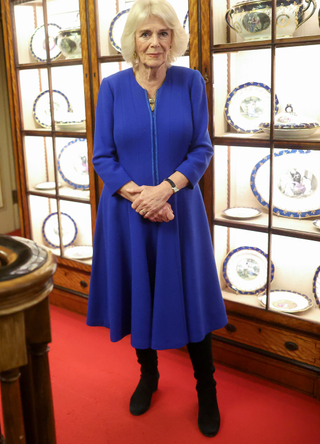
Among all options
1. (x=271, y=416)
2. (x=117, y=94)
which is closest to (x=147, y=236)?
(x=117, y=94)

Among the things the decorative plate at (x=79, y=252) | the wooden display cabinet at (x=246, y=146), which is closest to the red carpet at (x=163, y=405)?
the wooden display cabinet at (x=246, y=146)

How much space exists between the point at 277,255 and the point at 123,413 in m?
0.99

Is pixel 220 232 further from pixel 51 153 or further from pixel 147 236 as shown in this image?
pixel 51 153

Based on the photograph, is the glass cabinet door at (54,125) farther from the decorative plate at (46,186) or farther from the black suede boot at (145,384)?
the black suede boot at (145,384)

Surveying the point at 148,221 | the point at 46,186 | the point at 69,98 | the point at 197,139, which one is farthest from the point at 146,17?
the point at 46,186

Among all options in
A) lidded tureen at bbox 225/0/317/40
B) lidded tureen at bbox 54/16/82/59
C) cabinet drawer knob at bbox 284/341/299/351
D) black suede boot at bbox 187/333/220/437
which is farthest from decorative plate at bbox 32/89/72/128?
cabinet drawer knob at bbox 284/341/299/351

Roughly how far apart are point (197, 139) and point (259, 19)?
630mm

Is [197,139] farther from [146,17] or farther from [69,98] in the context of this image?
[69,98]

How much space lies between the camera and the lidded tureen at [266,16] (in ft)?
5.71

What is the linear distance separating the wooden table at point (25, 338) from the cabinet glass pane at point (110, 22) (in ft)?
5.37

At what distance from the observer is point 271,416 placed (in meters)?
1.78

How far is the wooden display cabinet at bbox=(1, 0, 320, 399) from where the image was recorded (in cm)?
187

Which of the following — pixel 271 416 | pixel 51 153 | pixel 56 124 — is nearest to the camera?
pixel 271 416

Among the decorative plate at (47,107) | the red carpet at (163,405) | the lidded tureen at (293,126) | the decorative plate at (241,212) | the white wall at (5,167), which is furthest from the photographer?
the white wall at (5,167)
